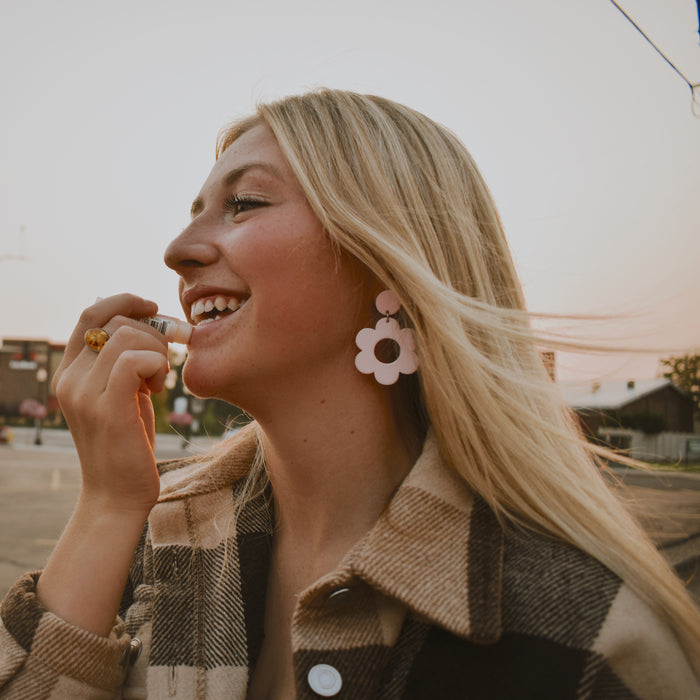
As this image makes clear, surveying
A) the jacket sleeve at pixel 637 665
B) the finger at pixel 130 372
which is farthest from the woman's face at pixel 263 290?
the jacket sleeve at pixel 637 665

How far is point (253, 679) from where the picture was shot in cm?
187

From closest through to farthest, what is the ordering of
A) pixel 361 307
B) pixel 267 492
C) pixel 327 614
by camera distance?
1. pixel 327 614
2. pixel 361 307
3. pixel 267 492

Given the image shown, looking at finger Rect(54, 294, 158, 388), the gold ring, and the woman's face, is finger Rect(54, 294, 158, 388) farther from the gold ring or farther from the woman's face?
the woman's face

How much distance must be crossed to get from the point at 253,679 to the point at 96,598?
1.73 feet

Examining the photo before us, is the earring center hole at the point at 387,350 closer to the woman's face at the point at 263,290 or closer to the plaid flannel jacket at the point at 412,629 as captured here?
the woman's face at the point at 263,290

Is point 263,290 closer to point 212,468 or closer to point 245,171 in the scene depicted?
point 245,171

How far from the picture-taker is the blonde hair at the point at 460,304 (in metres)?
1.79

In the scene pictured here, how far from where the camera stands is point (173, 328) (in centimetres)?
205

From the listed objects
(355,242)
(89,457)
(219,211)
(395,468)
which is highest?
(219,211)

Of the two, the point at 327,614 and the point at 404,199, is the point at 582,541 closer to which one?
the point at 327,614

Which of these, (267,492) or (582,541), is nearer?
(582,541)

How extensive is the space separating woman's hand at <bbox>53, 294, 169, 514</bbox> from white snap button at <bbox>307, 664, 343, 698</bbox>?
28.6 inches

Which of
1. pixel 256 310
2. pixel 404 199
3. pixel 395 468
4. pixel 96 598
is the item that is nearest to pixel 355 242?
pixel 404 199

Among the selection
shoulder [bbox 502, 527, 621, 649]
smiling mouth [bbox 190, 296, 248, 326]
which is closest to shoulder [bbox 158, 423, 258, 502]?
smiling mouth [bbox 190, 296, 248, 326]
